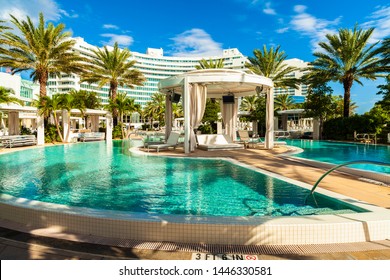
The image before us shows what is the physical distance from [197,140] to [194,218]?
11.2m

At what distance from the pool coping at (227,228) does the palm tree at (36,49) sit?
18660 mm

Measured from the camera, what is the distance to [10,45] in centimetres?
1792

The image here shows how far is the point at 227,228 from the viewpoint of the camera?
313 centimetres

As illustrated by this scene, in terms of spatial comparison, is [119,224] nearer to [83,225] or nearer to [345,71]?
[83,225]

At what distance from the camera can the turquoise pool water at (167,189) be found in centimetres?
468

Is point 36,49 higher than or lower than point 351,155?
higher

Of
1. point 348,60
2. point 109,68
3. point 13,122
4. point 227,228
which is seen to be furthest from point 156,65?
point 227,228

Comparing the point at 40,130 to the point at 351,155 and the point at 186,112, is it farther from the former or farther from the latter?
the point at 351,155

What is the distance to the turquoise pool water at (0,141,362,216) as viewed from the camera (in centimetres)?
468

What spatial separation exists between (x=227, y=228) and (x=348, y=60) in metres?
22.3

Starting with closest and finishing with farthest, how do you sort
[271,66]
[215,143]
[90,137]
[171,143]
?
[171,143] → [215,143] → [90,137] → [271,66]

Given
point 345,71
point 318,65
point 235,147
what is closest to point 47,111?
point 235,147

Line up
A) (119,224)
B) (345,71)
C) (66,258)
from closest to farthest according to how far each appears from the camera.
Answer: (66,258), (119,224), (345,71)

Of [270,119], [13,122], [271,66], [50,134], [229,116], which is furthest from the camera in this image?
[271,66]
